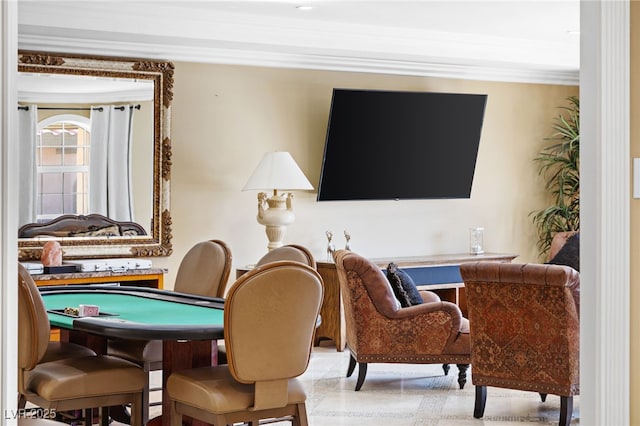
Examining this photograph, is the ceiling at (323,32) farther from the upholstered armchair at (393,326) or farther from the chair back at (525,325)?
the chair back at (525,325)

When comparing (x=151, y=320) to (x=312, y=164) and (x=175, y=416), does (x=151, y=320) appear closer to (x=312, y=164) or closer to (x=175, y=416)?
(x=175, y=416)

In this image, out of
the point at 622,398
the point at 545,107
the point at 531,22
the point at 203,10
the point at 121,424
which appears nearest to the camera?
the point at 622,398

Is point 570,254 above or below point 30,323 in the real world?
above

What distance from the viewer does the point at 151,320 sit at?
4.00 meters

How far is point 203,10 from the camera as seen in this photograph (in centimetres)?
684

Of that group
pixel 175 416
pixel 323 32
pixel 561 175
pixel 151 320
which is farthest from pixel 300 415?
pixel 561 175

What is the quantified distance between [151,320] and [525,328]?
1.98 metres

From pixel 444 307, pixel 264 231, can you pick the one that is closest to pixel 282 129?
pixel 264 231

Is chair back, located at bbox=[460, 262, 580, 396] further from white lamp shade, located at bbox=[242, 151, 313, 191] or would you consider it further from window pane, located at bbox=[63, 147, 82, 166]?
window pane, located at bbox=[63, 147, 82, 166]

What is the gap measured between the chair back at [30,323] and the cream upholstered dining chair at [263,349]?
59 cm

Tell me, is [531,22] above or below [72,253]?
above

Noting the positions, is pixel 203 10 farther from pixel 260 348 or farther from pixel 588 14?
pixel 588 14

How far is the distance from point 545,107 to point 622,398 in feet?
22.0

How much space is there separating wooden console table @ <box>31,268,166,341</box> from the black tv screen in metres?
1.65
